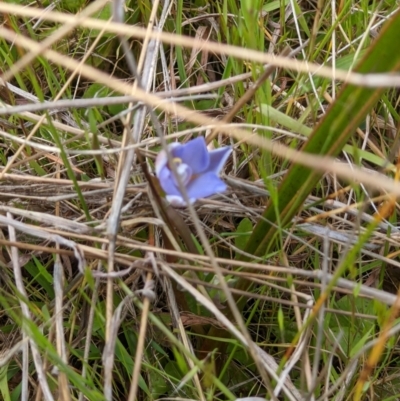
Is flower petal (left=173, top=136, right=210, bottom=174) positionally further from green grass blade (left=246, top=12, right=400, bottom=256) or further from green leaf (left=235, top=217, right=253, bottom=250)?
green leaf (left=235, top=217, right=253, bottom=250)

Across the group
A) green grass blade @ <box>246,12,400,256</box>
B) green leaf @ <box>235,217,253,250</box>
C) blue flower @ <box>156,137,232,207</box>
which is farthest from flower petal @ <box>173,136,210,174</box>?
green leaf @ <box>235,217,253,250</box>

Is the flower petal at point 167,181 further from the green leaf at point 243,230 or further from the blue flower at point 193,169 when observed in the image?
the green leaf at point 243,230

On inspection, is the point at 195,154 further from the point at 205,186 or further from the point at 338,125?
the point at 338,125

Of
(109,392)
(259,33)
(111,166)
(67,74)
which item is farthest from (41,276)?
(259,33)

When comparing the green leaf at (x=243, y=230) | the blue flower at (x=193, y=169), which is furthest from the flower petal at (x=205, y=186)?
the green leaf at (x=243, y=230)

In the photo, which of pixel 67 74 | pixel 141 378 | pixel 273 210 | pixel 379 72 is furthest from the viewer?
pixel 67 74

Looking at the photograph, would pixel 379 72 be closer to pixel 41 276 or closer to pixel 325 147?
pixel 325 147
